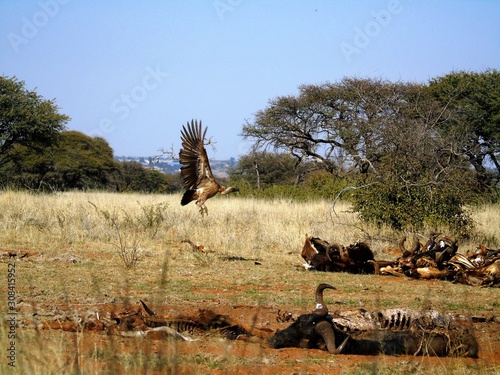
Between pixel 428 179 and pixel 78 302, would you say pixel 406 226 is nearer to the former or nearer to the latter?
pixel 428 179

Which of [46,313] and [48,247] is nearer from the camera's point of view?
[46,313]

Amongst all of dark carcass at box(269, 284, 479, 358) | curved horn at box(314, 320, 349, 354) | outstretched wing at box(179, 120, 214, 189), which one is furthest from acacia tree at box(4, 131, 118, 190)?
curved horn at box(314, 320, 349, 354)

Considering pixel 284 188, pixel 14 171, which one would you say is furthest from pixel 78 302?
pixel 14 171

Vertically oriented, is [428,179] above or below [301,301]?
above

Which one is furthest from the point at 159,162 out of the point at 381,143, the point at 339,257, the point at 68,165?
the point at 68,165

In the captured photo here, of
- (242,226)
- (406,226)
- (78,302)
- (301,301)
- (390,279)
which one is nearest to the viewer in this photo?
(78,302)

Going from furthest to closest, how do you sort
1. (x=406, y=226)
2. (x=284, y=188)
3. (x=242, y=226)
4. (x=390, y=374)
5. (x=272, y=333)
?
1. (x=284, y=188)
2. (x=242, y=226)
3. (x=406, y=226)
4. (x=272, y=333)
5. (x=390, y=374)

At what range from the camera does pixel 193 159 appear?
11.1m

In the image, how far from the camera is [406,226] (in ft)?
43.2

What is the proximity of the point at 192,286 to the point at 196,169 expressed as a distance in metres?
3.28

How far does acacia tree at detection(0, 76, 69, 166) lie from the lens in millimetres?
26328

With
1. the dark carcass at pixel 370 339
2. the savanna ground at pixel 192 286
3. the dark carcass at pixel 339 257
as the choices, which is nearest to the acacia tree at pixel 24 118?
the savanna ground at pixel 192 286

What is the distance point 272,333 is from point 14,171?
3301 cm

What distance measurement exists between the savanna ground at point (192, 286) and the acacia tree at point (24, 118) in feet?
33.5
